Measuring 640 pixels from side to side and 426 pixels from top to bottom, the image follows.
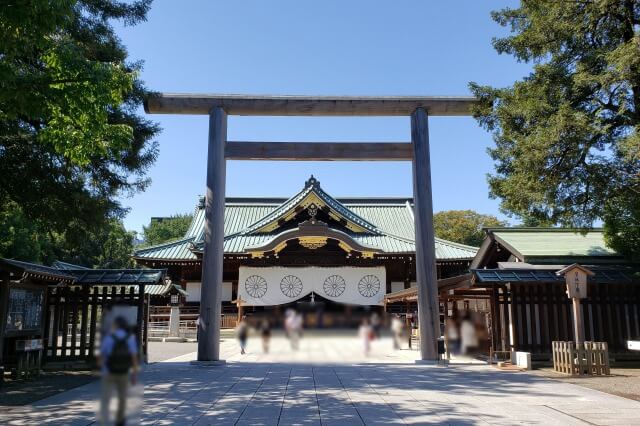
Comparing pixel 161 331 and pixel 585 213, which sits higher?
pixel 585 213

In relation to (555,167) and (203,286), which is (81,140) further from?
(555,167)

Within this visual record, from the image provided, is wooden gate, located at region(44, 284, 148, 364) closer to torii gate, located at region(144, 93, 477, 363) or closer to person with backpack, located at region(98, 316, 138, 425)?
torii gate, located at region(144, 93, 477, 363)

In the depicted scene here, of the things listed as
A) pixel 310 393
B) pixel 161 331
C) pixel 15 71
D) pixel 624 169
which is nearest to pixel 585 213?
pixel 624 169

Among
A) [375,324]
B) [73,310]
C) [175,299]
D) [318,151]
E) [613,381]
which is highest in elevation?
[318,151]

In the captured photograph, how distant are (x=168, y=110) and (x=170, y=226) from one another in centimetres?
5665

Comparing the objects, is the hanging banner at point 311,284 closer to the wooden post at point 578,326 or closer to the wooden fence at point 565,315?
the wooden fence at point 565,315

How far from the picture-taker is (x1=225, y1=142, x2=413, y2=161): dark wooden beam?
46.6 feet

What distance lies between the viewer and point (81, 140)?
749 cm

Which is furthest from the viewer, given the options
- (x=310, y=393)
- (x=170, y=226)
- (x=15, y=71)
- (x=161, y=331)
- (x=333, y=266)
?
(x=170, y=226)

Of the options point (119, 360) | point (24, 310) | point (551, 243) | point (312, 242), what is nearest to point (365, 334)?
point (119, 360)

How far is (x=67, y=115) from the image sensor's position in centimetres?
703

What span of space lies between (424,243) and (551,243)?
253 inches

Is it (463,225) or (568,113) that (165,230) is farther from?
(568,113)

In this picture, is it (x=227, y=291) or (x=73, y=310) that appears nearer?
(x=73, y=310)
